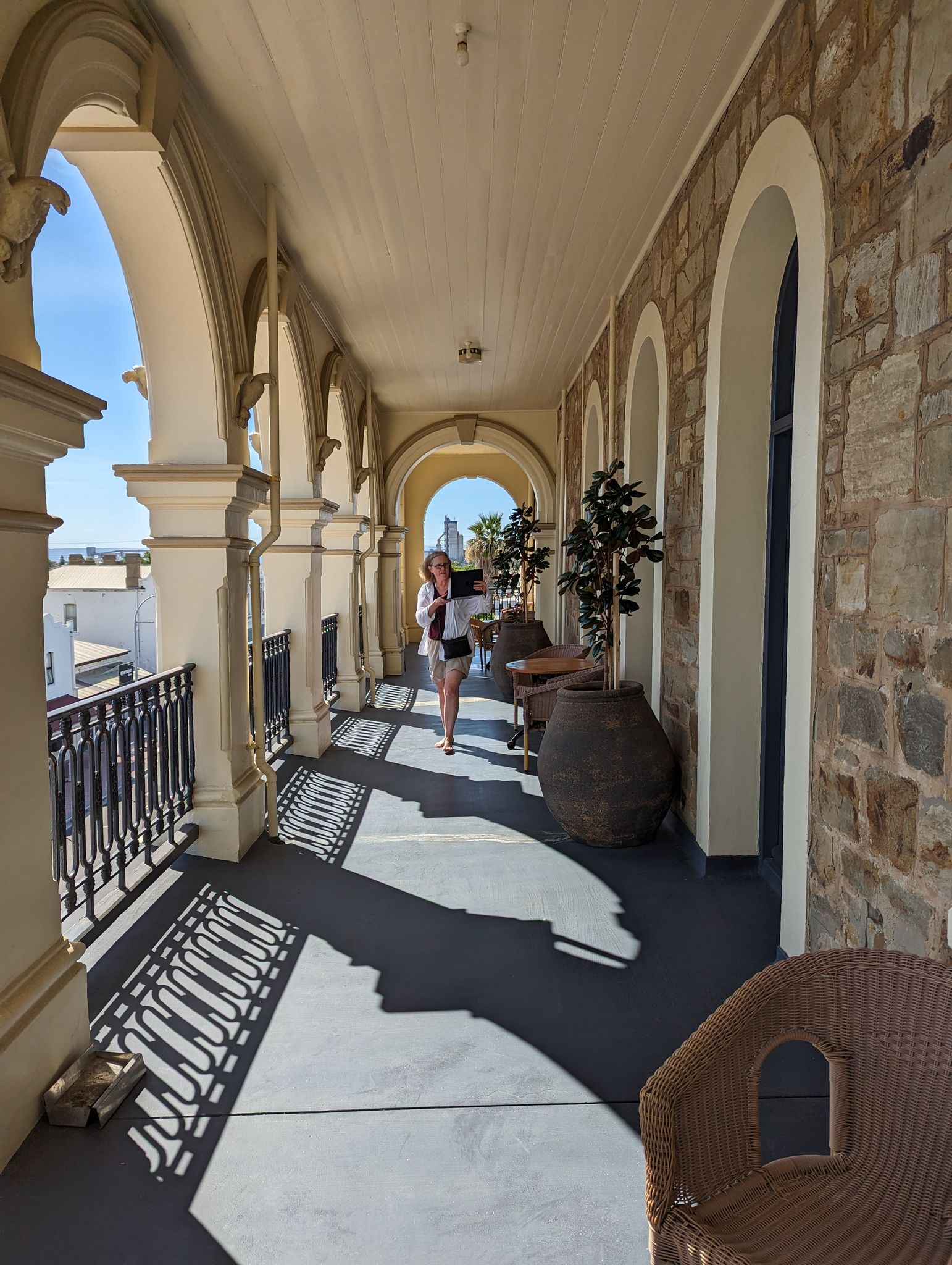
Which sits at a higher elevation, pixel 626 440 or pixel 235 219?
pixel 235 219

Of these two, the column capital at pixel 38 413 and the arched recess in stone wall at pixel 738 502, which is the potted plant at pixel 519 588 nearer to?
the arched recess in stone wall at pixel 738 502

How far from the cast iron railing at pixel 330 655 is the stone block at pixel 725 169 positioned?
4.70m

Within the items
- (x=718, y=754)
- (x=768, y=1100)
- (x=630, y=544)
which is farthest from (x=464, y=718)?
(x=768, y=1100)

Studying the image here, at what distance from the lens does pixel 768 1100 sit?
196 centimetres

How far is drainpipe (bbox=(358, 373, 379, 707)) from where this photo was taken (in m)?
8.04

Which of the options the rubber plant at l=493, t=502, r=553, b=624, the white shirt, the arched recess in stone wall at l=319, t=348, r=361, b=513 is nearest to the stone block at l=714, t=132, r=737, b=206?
the white shirt

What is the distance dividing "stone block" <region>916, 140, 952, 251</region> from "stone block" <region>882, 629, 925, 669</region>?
2.68 ft

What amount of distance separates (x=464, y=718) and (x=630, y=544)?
11.1 feet

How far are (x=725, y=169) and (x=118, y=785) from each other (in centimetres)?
324

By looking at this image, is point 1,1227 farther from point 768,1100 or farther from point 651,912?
point 651,912

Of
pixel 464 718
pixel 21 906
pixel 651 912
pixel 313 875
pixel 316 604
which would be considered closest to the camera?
pixel 21 906

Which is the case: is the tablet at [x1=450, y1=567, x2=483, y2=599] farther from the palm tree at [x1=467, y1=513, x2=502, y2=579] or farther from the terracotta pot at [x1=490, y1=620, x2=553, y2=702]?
the palm tree at [x1=467, y1=513, x2=502, y2=579]

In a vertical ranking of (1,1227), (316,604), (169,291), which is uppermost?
(169,291)

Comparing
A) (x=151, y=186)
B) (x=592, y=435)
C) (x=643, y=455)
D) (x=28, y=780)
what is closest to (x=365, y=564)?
(x=592, y=435)
